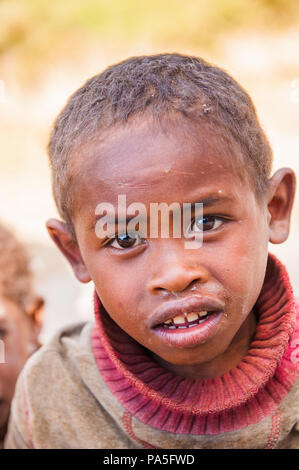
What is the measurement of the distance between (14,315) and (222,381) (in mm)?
990

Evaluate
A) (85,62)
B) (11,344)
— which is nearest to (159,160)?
(11,344)

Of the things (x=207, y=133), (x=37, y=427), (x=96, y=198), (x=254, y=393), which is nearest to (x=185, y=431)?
(x=254, y=393)

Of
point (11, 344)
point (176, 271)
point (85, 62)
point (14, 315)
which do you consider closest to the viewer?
point (176, 271)

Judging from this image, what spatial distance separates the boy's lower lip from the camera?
119cm

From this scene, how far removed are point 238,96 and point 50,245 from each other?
175 centimetres

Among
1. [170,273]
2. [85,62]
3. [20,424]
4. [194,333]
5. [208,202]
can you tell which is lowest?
[20,424]

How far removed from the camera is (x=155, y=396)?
53.0 inches

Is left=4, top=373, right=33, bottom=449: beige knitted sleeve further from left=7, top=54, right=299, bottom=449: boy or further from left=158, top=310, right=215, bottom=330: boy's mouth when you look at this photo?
left=158, top=310, right=215, bottom=330: boy's mouth

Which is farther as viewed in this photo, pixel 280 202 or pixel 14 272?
pixel 14 272

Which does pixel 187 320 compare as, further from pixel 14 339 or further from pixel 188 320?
pixel 14 339

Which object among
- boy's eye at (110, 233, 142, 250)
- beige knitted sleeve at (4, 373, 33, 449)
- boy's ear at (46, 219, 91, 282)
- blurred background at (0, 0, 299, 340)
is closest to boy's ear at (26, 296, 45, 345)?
blurred background at (0, 0, 299, 340)

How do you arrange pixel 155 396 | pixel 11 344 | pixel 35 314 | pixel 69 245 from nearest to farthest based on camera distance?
pixel 155 396, pixel 69 245, pixel 11 344, pixel 35 314

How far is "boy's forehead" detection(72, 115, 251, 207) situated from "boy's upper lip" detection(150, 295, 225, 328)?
0.21 m

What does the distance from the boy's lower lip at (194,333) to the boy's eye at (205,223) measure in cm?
18
